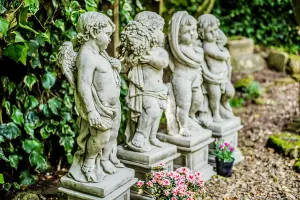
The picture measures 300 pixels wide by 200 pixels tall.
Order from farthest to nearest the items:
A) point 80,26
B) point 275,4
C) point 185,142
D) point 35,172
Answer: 1. point 275,4
2. point 35,172
3. point 185,142
4. point 80,26

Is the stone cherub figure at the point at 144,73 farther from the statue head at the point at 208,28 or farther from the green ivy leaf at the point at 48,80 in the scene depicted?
the green ivy leaf at the point at 48,80

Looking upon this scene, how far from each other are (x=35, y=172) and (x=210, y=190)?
217 cm

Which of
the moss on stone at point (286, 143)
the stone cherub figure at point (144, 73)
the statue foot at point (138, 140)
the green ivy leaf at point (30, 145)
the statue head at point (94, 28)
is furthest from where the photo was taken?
the moss on stone at point (286, 143)

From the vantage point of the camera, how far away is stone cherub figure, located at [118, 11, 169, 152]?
4480mm

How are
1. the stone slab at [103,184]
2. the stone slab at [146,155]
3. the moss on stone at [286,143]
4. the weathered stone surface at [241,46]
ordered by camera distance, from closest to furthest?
the stone slab at [103,184] → the stone slab at [146,155] → the moss on stone at [286,143] → the weathered stone surface at [241,46]

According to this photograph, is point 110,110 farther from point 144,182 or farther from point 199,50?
point 199,50

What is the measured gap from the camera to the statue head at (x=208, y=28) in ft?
18.1

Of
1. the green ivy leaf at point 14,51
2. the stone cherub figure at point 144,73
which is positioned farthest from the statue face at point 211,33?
the green ivy leaf at point 14,51

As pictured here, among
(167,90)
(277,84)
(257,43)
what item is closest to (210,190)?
(167,90)

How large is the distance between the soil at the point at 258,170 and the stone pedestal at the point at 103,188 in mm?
825

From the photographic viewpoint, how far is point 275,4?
10.9m

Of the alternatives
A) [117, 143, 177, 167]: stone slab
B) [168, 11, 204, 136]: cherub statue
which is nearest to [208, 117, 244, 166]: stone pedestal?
[168, 11, 204, 136]: cherub statue

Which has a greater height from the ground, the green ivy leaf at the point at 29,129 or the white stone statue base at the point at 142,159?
the green ivy leaf at the point at 29,129

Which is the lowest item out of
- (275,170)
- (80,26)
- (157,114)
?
(275,170)
